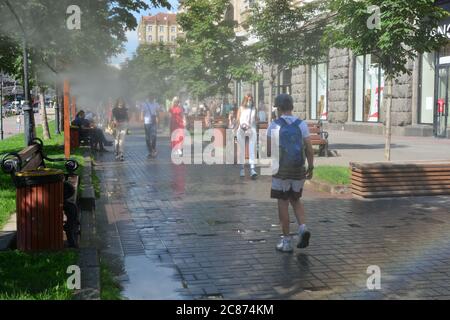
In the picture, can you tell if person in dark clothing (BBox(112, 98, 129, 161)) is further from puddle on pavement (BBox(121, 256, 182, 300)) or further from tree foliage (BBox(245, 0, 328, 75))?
puddle on pavement (BBox(121, 256, 182, 300))

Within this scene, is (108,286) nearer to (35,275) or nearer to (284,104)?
(35,275)

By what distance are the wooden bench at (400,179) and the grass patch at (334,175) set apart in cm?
50

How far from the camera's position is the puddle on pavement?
5.11 m

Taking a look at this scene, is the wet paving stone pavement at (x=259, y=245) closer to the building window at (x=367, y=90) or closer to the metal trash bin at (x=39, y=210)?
the metal trash bin at (x=39, y=210)

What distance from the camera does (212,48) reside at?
94.2 feet

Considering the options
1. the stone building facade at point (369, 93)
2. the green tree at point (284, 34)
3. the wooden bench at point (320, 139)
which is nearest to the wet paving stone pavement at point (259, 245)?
the wooden bench at point (320, 139)

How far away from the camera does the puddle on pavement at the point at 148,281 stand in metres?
5.11

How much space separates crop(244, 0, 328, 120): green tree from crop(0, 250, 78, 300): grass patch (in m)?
15.6

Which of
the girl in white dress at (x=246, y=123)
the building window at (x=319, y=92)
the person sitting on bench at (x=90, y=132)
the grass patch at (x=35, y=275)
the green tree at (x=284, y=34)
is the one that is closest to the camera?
the grass patch at (x=35, y=275)

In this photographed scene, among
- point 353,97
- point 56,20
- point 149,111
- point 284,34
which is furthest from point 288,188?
point 353,97

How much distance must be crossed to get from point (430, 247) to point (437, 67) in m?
18.1

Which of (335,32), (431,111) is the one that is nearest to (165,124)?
(431,111)

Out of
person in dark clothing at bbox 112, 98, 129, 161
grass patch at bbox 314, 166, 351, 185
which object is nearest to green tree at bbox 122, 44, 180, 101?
person in dark clothing at bbox 112, 98, 129, 161

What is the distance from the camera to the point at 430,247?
22.5 ft
